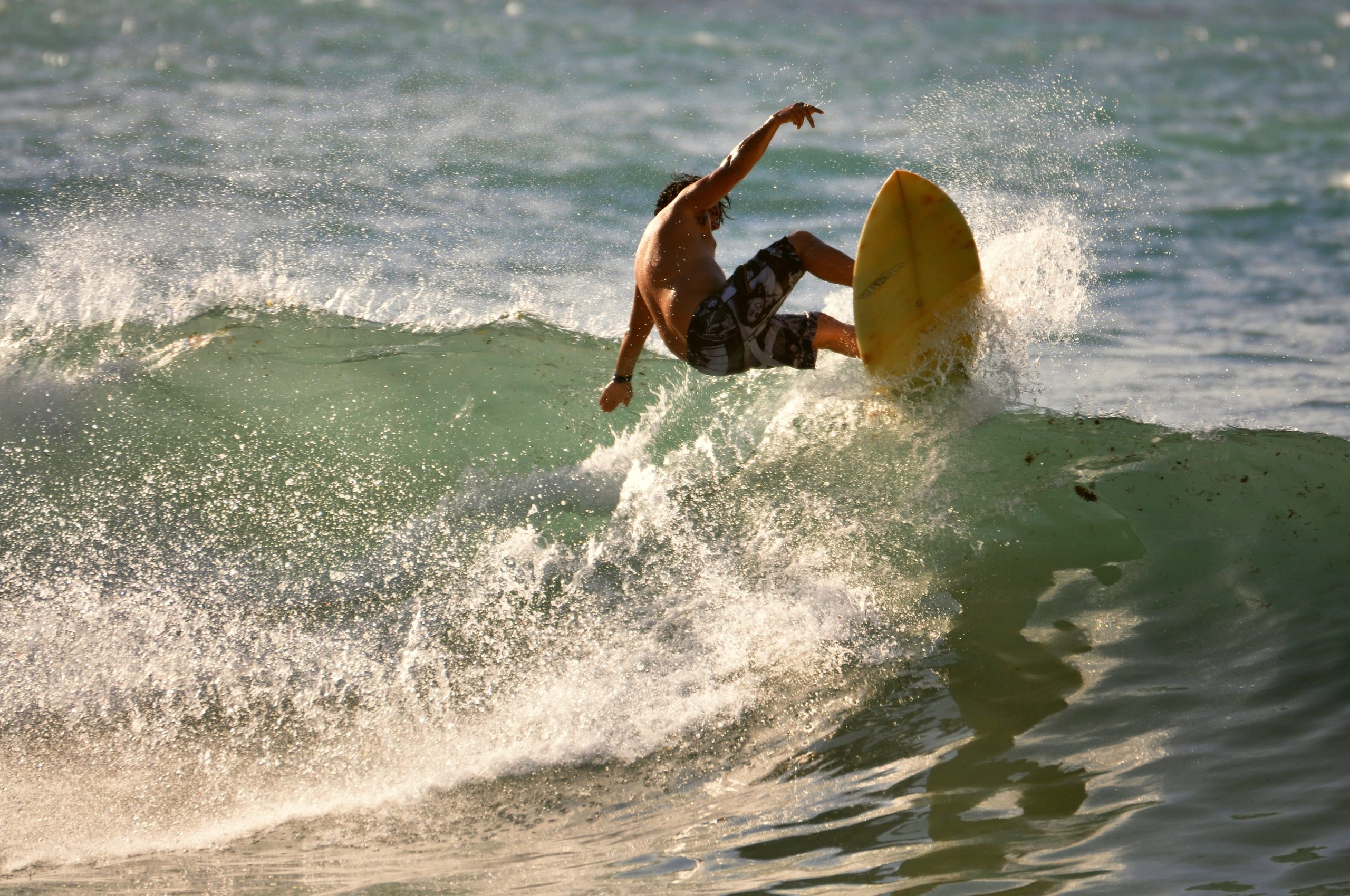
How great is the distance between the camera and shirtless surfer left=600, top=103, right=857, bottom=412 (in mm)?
4125

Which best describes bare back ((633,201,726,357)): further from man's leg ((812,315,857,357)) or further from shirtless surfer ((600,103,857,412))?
man's leg ((812,315,857,357))

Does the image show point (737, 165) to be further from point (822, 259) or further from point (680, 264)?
point (822, 259)

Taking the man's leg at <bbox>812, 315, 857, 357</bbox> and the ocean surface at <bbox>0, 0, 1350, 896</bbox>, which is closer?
the ocean surface at <bbox>0, 0, 1350, 896</bbox>

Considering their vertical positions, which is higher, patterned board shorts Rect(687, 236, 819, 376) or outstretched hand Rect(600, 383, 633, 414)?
patterned board shorts Rect(687, 236, 819, 376)

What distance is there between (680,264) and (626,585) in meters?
1.44

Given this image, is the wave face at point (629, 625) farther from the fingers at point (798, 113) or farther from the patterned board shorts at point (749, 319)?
the fingers at point (798, 113)

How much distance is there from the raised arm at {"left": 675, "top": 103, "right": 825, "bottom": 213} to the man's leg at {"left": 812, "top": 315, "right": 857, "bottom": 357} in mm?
743

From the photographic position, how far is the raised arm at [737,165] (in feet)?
12.4

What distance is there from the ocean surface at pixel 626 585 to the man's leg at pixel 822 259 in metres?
0.71

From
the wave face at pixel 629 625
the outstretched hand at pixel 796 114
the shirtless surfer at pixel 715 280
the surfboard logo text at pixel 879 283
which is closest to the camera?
the wave face at pixel 629 625

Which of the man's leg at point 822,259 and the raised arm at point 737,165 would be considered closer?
the raised arm at point 737,165

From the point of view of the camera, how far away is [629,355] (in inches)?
181

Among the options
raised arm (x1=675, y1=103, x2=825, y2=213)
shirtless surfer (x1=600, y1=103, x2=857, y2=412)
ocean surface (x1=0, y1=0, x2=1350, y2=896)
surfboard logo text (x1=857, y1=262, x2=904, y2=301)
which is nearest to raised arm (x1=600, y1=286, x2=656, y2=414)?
shirtless surfer (x1=600, y1=103, x2=857, y2=412)

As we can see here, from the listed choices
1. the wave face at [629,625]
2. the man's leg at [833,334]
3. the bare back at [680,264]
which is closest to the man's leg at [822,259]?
the man's leg at [833,334]
